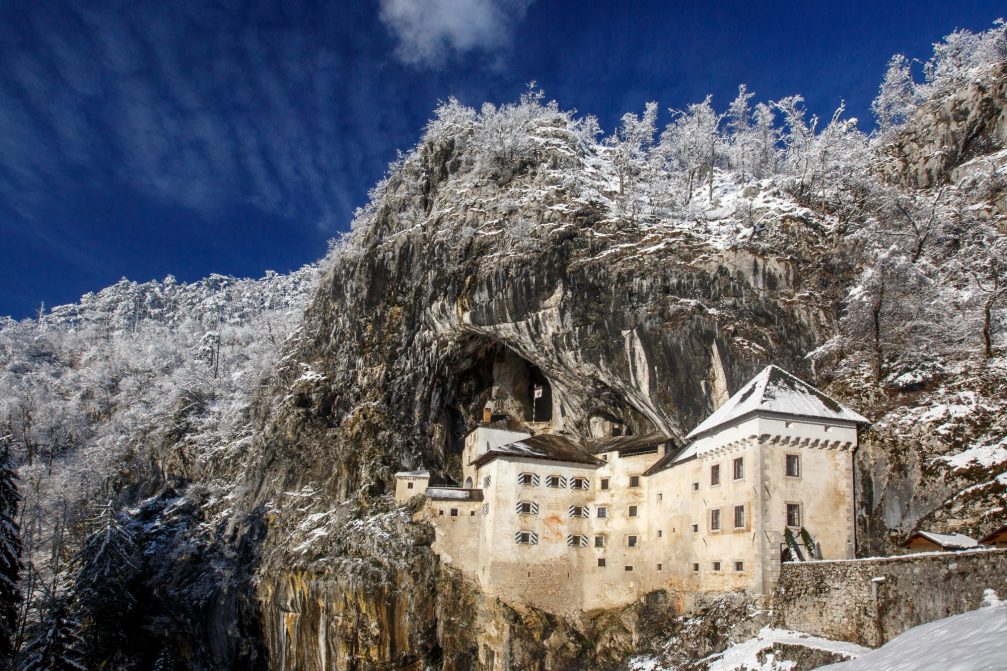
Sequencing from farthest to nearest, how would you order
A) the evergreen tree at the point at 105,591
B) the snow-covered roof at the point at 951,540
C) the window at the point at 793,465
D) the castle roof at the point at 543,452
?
the evergreen tree at the point at 105,591 → the castle roof at the point at 543,452 → the window at the point at 793,465 → the snow-covered roof at the point at 951,540

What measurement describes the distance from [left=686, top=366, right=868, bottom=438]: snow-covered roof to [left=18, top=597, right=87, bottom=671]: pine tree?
3208cm

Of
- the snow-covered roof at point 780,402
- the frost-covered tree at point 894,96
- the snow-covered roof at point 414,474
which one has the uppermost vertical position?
the frost-covered tree at point 894,96

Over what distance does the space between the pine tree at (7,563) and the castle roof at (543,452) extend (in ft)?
80.1

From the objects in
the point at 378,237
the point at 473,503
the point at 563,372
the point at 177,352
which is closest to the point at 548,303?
the point at 563,372

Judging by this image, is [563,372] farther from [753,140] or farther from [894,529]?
[753,140]

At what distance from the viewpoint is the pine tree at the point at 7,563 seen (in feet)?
103

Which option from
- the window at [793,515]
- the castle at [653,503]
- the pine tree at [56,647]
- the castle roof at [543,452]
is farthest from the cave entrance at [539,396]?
the pine tree at [56,647]

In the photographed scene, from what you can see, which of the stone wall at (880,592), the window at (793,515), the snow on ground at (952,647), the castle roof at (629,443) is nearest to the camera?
the snow on ground at (952,647)

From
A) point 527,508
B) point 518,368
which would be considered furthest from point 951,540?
point 518,368

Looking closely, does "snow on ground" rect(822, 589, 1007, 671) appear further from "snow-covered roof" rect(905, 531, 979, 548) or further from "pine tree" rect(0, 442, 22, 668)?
"pine tree" rect(0, 442, 22, 668)

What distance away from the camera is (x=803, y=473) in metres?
31.0

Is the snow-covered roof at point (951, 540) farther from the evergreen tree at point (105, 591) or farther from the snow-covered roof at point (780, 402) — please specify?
the evergreen tree at point (105, 591)

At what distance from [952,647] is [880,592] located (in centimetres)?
967

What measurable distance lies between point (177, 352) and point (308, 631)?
68858 millimetres
